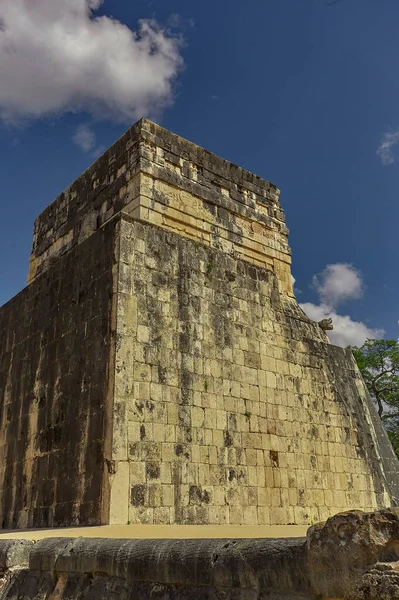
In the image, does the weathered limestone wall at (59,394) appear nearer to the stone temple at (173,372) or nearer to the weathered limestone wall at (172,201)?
the stone temple at (173,372)

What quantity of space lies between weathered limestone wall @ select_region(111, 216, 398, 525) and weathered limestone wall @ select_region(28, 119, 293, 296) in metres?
0.84

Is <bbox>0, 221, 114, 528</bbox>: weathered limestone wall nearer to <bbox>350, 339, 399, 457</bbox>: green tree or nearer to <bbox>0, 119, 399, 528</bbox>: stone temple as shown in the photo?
<bbox>0, 119, 399, 528</bbox>: stone temple

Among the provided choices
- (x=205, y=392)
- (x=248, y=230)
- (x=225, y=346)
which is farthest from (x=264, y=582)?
(x=248, y=230)

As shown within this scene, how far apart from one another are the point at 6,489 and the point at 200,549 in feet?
21.7

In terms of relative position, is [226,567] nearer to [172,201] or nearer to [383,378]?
[172,201]

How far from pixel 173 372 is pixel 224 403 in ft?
3.48

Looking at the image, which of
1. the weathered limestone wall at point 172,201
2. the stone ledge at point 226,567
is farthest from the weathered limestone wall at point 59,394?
the stone ledge at point 226,567

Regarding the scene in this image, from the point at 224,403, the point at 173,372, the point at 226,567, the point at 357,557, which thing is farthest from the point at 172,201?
the point at 357,557

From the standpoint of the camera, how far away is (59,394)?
28.0 feet

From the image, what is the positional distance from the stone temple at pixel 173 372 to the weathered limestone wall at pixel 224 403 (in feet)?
0.08

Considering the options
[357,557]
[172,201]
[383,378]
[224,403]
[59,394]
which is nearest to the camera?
[357,557]

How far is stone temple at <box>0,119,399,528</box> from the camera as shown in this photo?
760 centimetres

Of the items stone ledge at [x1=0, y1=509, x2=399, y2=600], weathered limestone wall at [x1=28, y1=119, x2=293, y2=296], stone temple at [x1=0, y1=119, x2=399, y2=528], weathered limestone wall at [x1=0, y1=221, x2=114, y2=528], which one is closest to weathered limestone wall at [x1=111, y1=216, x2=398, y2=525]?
stone temple at [x1=0, y1=119, x2=399, y2=528]

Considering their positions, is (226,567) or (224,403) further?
(224,403)
